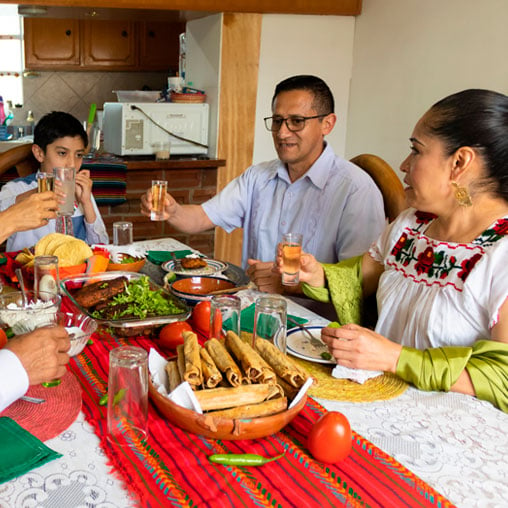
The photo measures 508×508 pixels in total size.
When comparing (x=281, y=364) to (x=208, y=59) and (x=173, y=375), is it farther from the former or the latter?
(x=208, y=59)

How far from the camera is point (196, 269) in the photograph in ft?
6.98

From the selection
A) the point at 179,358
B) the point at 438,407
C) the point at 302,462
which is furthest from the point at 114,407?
the point at 438,407

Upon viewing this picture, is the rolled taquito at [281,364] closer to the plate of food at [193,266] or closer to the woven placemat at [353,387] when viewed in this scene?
the woven placemat at [353,387]

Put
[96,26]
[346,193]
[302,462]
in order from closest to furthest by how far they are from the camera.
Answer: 1. [302,462]
2. [346,193]
3. [96,26]

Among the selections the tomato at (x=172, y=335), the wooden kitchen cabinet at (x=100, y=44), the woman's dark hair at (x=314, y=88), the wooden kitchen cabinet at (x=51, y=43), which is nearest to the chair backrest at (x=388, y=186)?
the woman's dark hair at (x=314, y=88)

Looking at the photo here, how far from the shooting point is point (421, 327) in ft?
5.29

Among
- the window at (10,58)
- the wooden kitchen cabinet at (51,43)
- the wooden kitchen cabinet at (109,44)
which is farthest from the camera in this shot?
the window at (10,58)

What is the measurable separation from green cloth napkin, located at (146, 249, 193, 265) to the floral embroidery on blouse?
0.88 meters

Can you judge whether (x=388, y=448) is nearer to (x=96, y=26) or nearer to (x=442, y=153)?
(x=442, y=153)

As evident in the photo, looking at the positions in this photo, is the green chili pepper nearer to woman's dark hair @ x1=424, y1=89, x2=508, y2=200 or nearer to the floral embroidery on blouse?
the floral embroidery on blouse

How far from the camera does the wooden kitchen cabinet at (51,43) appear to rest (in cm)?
529

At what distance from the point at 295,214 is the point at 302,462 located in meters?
1.58

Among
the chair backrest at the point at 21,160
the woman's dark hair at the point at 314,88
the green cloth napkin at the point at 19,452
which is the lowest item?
the green cloth napkin at the point at 19,452

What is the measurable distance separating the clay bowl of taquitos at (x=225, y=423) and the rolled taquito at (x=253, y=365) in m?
0.08
